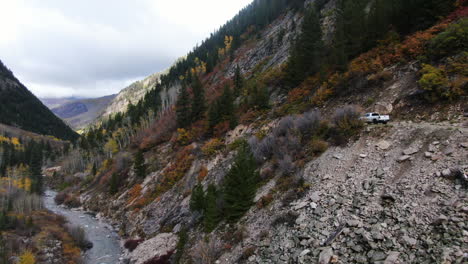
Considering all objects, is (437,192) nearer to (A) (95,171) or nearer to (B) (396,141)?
(B) (396,141)

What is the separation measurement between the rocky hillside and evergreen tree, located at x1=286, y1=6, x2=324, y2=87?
20 centimetres

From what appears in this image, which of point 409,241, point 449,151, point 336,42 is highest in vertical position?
point 336,42

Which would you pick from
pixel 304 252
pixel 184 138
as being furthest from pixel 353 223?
pixel 184 138

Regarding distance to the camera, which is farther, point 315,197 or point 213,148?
point 213,148

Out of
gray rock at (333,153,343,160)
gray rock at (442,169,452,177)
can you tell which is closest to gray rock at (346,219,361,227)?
gray rock at (442,169,452,177)

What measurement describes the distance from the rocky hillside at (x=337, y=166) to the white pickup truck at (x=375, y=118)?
730 mm

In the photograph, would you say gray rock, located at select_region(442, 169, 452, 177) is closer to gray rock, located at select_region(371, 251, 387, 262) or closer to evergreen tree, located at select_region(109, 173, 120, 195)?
gray rock, located at select_region(371, 251, 387, 262)

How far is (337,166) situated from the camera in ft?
44.5

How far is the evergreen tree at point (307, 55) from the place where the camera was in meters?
30.0

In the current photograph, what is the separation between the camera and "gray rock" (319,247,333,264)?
28.6 feet

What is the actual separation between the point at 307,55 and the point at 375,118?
18.3m

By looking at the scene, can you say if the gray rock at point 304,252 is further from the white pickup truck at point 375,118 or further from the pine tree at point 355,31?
the pine tree at point 355,31

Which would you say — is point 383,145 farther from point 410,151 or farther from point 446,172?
point 446,172

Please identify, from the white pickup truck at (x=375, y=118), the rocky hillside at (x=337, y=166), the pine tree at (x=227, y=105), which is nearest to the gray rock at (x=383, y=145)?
the rocky hillside at (x=337, y=166)
